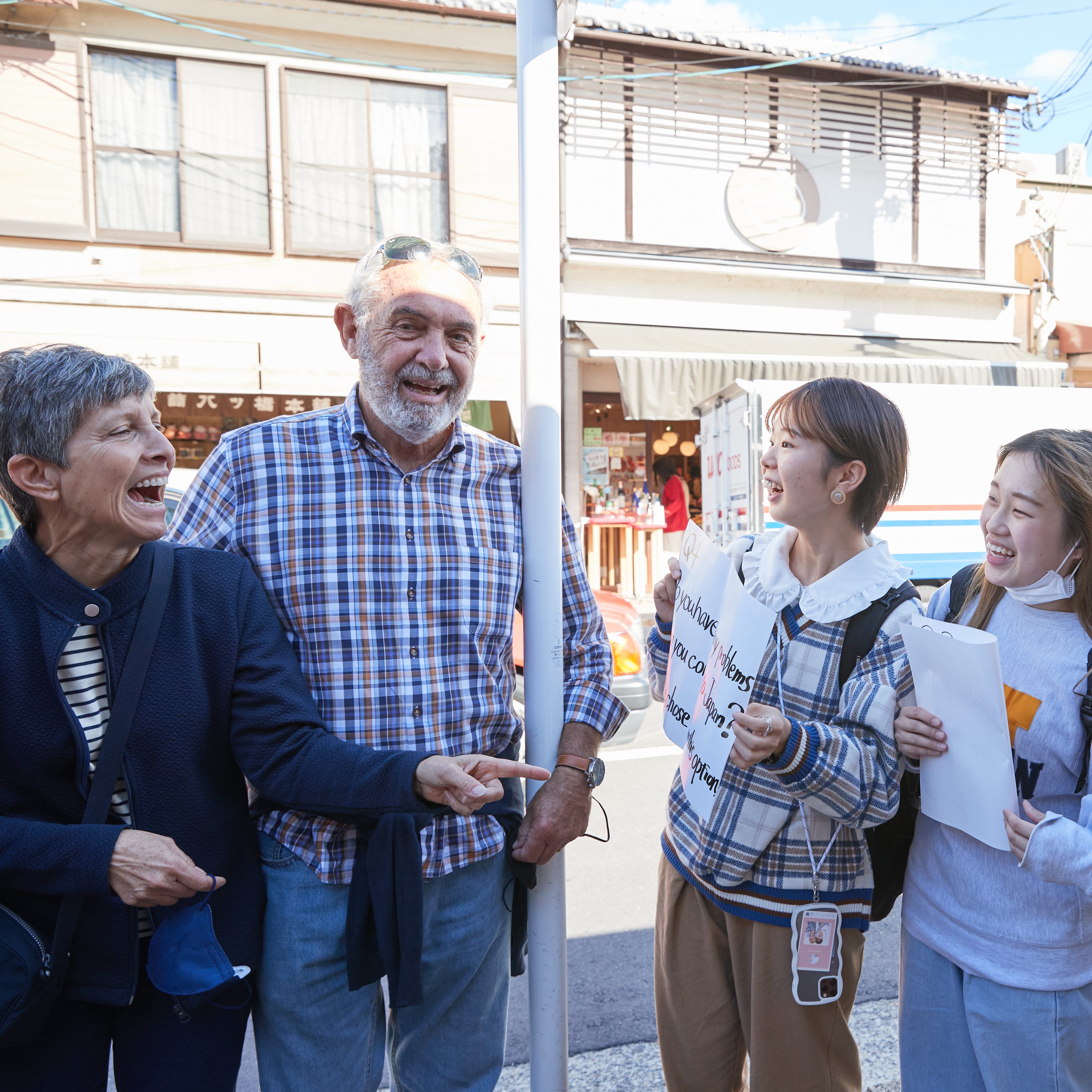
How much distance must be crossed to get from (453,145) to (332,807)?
10773 mm

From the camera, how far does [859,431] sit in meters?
1.84

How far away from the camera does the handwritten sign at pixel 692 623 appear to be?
171 cm

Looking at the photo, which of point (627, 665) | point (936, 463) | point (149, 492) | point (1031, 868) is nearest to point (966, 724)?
point (1031, 868)

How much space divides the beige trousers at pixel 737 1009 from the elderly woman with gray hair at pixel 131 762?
643mm

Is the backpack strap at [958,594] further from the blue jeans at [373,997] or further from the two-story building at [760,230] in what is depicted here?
the two-story building at [760,230]

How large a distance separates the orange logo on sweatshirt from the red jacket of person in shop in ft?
33.2

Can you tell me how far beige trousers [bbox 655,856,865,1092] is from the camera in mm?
1746

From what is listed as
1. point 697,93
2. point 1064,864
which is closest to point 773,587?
point 1064,864

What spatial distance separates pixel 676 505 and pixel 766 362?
2268 mm

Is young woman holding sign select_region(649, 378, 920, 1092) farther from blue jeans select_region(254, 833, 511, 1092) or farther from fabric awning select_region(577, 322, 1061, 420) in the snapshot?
fabric awning select_region(577, 322, 1061, 420)

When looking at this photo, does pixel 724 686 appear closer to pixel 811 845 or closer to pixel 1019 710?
pixel 811 845

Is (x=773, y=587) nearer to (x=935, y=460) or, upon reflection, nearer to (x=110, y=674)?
(x=110, y=674)

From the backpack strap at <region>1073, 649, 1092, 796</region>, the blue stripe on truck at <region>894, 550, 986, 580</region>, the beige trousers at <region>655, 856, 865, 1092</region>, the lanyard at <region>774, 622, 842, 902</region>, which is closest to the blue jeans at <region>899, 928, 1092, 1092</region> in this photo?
the beige trousers at <region>655, 856, 865, 1092</region>

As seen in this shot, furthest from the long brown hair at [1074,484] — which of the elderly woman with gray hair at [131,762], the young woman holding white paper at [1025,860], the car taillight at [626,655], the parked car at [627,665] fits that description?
the car taillight at [626,655]
